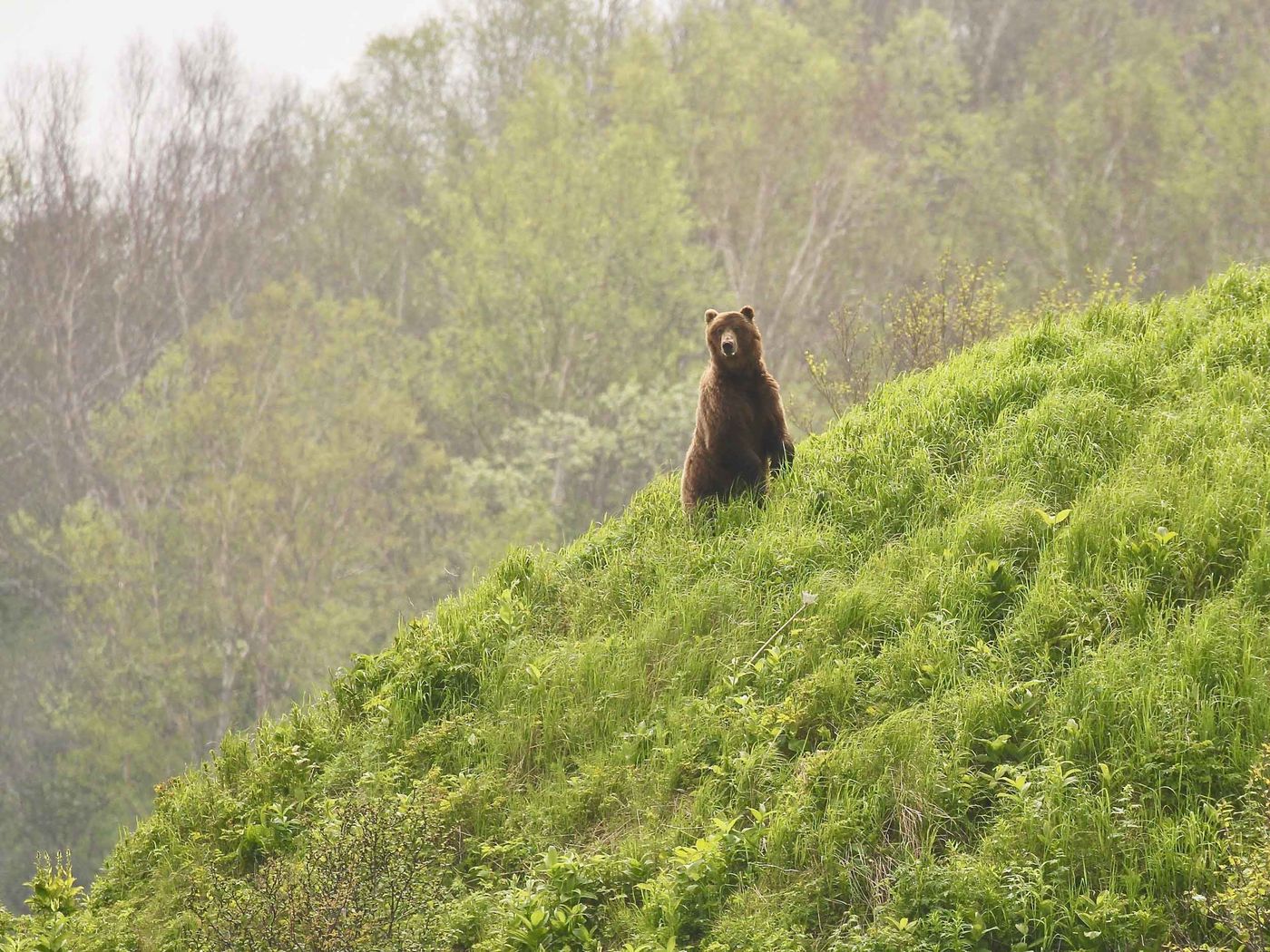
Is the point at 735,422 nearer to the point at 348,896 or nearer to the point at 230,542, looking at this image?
the point at 348,896

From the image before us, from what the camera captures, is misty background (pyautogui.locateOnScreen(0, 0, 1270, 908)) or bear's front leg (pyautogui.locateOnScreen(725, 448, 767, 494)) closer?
bear's front leg (pyautogui.locateOnScreen(725, 448, 767, 494))

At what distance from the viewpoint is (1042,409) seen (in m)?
7.40

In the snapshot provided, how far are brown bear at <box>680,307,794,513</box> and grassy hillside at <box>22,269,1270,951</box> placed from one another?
0.64ft

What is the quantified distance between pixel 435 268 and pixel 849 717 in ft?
124

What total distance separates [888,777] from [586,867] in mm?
1359

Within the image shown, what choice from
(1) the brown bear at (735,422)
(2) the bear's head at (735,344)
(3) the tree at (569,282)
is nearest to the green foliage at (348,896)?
(1) the brown bear at (735,422)

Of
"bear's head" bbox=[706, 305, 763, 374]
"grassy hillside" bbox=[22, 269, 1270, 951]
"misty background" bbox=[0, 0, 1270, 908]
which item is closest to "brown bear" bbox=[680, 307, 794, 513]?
"bear's head" bbox=[706, 305, 763, 374]

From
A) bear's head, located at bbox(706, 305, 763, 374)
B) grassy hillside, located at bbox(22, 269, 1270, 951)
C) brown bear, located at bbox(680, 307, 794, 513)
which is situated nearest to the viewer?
grassy hillside, located at bbox(22, 269, 1270, 951)

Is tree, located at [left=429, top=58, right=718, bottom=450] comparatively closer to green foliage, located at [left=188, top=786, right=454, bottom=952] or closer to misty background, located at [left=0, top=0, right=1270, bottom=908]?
misty background, located at [left=0, top=0, right=1270, bottom=908]

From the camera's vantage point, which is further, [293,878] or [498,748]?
[498,748]

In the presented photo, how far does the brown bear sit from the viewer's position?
758cm

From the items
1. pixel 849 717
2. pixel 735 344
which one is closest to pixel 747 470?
pixel 735 344

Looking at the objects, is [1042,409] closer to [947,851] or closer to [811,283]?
[947,851]

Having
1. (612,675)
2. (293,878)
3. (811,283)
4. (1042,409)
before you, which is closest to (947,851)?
(612,675)
